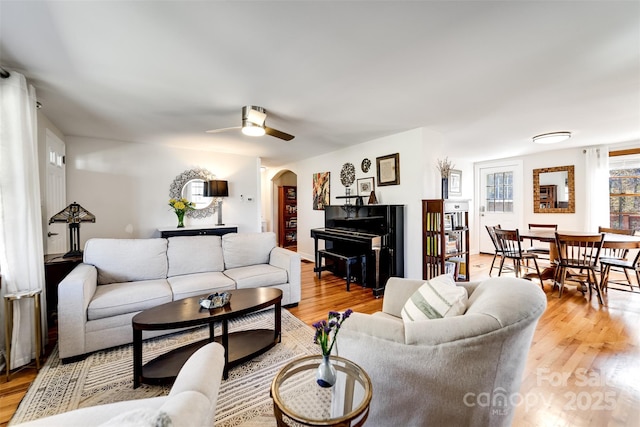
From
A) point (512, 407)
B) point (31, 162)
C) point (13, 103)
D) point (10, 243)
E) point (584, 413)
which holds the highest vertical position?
point (13, 103)

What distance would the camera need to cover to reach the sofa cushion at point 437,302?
130 centimetres

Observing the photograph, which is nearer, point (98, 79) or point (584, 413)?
point (584, 413)

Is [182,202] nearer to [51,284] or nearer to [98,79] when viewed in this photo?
[51,284]

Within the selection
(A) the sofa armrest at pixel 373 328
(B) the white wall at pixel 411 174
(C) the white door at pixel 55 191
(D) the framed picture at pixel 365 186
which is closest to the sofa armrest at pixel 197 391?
(A) the sofa armrest at pixel 373 328

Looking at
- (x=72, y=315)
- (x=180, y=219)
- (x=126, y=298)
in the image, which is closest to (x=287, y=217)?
(x=180, y=219)

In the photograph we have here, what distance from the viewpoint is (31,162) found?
2.11 metres

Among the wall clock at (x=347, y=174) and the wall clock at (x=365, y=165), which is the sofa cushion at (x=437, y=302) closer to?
the wall clock at (x=365, y=165)

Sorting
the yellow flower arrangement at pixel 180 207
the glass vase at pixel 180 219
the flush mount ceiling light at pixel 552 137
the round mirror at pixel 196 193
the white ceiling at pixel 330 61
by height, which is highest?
the white ceiling at pixel 330 61

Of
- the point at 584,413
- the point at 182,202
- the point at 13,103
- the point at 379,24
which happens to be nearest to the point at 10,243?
the point at 13,103

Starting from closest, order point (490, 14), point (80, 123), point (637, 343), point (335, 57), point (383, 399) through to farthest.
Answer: point (383, 399), point (490, 14), point (335, 57), point (637, 343), point (80, 123)

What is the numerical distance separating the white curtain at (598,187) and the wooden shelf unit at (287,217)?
6.36 meters

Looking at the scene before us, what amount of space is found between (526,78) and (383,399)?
2.71m

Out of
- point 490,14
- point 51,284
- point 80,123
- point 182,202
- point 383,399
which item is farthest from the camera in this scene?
point 182,202

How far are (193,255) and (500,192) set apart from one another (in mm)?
6709
